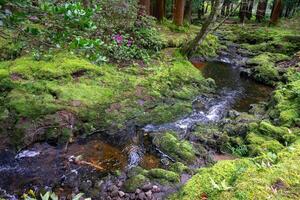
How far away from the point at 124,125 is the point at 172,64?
478cm

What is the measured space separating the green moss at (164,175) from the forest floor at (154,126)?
0.06 feet

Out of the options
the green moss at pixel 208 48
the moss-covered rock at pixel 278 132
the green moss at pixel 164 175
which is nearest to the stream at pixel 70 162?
the green moss at pixel 164 175

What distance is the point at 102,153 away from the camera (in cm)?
679

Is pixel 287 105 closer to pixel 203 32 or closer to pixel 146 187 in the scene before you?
pixel 146 187

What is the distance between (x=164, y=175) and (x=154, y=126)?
2580 millimetres

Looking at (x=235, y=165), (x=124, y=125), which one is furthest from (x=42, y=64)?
(x=235, y=165)

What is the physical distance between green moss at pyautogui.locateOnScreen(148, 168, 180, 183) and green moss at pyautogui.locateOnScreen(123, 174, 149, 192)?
0.19 metres

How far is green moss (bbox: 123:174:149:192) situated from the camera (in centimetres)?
552

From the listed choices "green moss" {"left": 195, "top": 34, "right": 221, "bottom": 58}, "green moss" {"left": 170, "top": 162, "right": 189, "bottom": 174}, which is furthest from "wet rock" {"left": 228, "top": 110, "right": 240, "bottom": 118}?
"green moss" {"left": 195, "top": 34, "right": 221, "bottom": 58}

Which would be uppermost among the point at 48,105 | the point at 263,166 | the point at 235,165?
the point at 263,166

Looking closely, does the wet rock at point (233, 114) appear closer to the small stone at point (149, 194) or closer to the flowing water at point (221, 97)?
the flowing water at point (221, 97)

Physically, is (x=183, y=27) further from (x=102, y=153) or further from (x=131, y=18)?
(x=102, y=153)

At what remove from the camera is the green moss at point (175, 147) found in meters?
6.72

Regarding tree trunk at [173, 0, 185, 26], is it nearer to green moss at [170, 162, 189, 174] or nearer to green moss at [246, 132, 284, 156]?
green moss at [246, 132, 284, 156]
